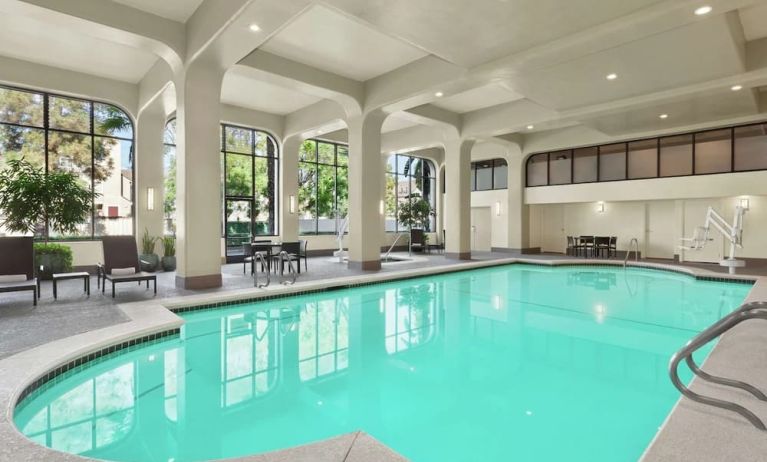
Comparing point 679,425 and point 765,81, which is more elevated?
point 765,81

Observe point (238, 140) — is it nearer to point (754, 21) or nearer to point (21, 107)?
point (21, 107)

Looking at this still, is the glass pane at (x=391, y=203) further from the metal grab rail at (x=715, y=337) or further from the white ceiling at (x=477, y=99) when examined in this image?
the metal grab rail at (x=715, y=337)

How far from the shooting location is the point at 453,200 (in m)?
13.2

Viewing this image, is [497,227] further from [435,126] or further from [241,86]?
[241,86]

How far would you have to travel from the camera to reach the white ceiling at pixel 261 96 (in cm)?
1011

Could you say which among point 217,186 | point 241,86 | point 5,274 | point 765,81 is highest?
point 241,86

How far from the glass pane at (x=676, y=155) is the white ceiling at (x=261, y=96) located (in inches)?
424

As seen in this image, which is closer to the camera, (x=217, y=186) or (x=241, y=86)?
(x=217, y=186)

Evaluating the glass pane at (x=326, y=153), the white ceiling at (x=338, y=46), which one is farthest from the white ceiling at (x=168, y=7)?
the glass pane at (x=326, y=153)

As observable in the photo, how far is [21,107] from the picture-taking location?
8984 mm

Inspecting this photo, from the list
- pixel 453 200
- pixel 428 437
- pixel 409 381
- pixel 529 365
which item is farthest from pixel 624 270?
pixel 428 437

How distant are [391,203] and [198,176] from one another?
Result: 1052 centimetres

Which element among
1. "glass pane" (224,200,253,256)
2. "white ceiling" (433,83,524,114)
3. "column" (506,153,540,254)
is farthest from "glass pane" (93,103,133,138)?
"column" (506,153,540,254)

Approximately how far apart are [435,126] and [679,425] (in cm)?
1190
